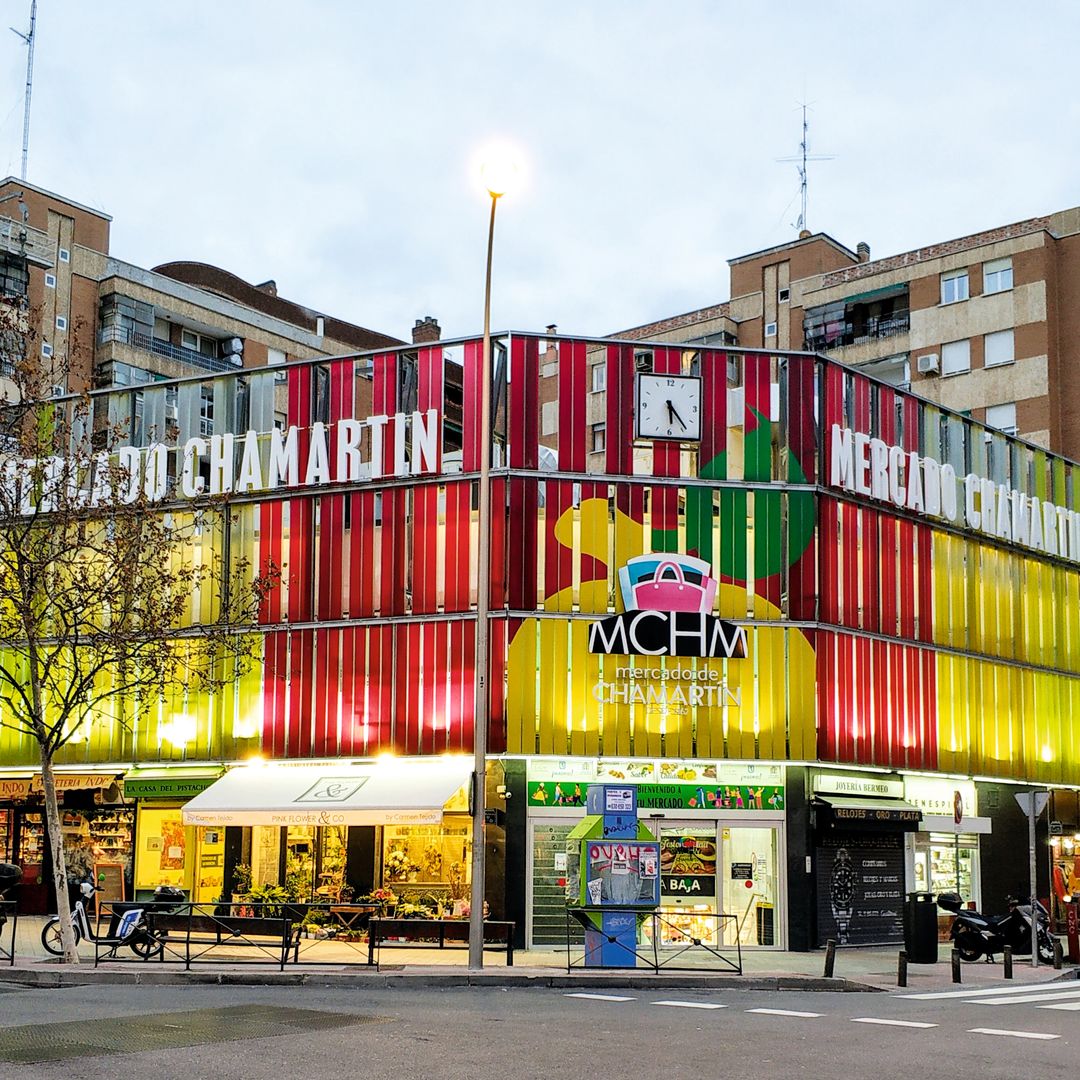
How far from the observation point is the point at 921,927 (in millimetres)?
23750

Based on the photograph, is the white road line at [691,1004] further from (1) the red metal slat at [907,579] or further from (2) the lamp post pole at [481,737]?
(1) the red metal slat at [907,579]

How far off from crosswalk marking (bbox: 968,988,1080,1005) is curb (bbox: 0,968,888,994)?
1.70m

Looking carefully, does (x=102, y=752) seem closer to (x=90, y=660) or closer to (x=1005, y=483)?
(x=90, y=660)

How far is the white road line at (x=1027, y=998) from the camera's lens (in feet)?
58.9

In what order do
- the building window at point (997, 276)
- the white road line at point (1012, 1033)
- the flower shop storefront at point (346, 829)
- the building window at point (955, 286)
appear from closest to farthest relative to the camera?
the white road line at point (1012, 1033)
the flower shop storefront at point (346, 829)
the building window at point (997, 276)
the building window at point (955, 286)

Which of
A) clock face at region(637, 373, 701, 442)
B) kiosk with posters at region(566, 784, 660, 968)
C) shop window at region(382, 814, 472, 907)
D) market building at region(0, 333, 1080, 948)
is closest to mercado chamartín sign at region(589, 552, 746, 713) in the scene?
market building at region(0, 333, 1080, 948)

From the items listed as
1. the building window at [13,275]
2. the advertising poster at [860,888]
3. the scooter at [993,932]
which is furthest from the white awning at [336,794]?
the building window at [13,275]

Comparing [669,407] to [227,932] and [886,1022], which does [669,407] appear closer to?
[227,932]

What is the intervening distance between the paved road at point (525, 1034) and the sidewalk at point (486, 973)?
0.91 meters

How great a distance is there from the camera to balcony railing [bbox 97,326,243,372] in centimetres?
5906

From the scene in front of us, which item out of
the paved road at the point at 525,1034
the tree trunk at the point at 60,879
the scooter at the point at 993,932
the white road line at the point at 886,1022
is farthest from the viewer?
the scooter at the point at 993,932

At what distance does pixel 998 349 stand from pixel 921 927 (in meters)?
31.0

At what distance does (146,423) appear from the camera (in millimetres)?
31188

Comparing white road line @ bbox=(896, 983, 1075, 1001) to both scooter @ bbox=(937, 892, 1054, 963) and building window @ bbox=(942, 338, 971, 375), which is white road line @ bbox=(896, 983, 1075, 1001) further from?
building window @ bbox=(942, 338, 971, 375)
